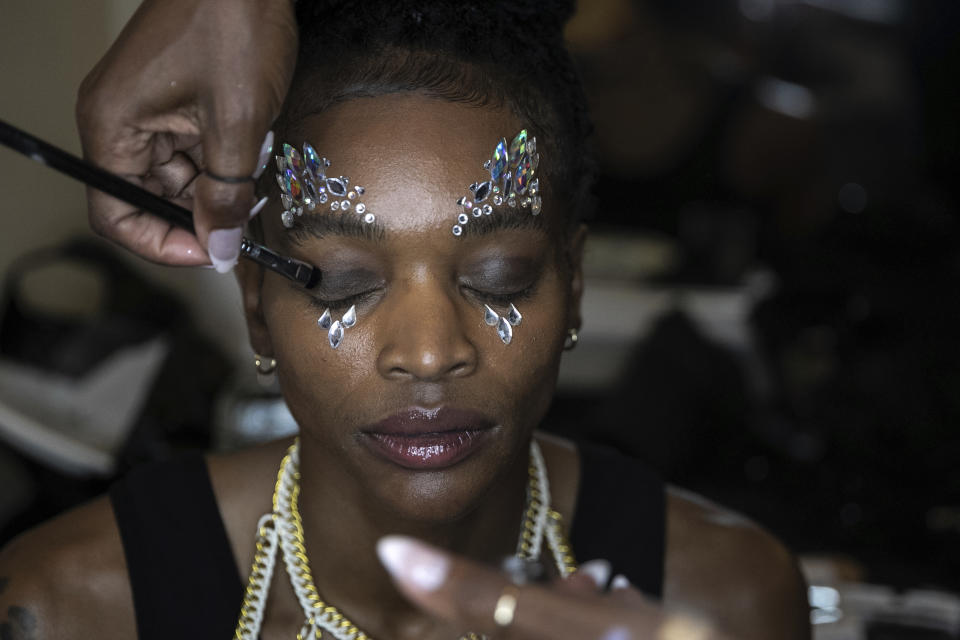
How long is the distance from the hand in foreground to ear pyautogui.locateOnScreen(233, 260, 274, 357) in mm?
601

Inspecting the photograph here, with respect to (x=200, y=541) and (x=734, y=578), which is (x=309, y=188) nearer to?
(x=200, y=541)

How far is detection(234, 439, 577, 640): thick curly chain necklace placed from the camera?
145cm

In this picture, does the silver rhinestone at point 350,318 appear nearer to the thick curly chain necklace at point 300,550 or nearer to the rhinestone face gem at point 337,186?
the rhinestone face gem at point 337,186

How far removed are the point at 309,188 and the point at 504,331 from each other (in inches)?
11.1

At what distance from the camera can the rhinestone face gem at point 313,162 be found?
125 centimetres

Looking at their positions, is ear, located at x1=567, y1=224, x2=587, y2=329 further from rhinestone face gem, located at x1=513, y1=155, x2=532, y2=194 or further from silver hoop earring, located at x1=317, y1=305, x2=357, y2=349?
silver hoop earring, located at x1=317, y1=305, x2=357, y2=349

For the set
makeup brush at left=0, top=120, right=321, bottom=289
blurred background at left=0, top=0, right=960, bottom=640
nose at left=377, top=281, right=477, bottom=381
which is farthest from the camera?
blurred background at left=0, top=0, right=960, bottom=640

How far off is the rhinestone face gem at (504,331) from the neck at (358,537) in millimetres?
246

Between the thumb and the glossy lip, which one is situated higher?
the thumb

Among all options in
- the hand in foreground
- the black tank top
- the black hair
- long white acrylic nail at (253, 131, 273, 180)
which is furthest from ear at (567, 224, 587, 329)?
the hand in foreground

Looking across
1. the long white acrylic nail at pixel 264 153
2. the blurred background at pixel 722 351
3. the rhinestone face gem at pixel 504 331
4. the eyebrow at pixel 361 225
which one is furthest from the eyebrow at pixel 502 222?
the blurred background at pixel 722 351

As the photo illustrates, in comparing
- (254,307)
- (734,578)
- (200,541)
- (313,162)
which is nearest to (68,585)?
(200,541)

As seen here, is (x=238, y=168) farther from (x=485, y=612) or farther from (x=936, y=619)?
(x=936, y=619)

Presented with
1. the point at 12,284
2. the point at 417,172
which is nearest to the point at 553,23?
the point at 417,172
